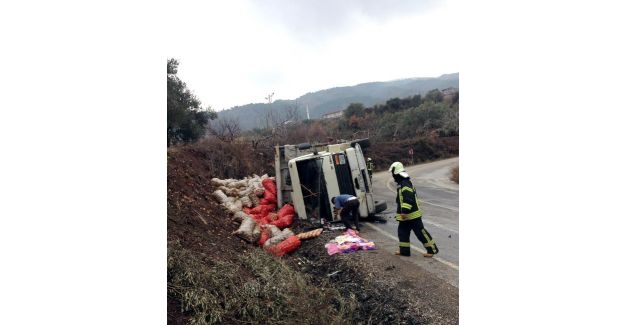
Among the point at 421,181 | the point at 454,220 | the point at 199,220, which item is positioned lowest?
the point at 421,181

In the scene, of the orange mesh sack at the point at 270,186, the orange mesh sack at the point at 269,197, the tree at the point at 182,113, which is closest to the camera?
the orange mesh sack at the point at 269,197

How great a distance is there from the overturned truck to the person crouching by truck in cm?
30

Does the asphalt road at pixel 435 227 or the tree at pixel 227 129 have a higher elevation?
the tree at pixel 227 129

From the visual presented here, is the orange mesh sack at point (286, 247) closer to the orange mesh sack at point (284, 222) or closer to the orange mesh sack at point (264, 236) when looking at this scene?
the orange mesh sack at point (264, 236)

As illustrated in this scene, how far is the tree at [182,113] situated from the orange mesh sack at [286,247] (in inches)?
612

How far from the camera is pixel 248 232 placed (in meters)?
7.45

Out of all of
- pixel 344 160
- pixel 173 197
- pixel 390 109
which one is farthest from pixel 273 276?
pixel 390 109

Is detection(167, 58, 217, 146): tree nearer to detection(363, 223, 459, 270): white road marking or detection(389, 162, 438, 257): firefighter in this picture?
detection(363, 223, 459, 270): white road marking

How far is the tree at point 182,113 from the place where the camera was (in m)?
21.5

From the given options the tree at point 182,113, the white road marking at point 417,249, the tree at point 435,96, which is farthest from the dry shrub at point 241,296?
the tree at point 435,96

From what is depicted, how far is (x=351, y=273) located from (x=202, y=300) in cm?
270

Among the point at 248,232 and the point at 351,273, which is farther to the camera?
the point at 248,232

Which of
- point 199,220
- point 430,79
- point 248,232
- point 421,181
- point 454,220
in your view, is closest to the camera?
point 199,220

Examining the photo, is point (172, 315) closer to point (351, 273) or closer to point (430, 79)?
point (351, 273)
